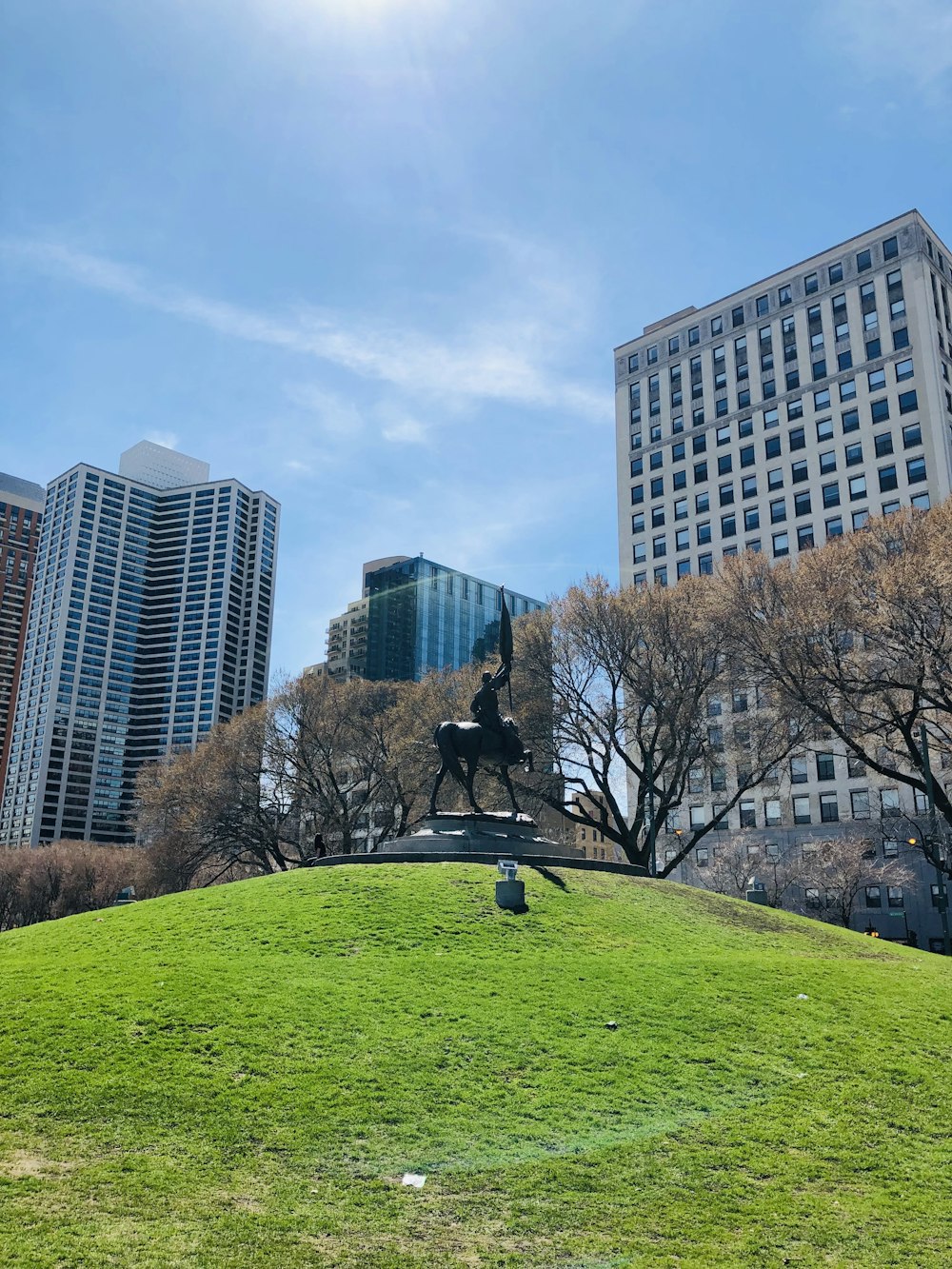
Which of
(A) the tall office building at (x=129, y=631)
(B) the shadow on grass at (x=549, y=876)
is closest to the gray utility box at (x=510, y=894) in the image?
(B) the shadow on grass at (x=549, y=876)

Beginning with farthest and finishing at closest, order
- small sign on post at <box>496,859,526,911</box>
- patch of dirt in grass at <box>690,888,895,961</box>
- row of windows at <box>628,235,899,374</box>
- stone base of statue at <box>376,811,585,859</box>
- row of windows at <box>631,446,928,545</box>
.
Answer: row of windows at <box>628,235,899,374</box>, row of windows at <box>631,446,928,545</box>, stone base of statue at <box>376,811,585,859</box>, patch of dirt in grass at <box>690,888,895,961</box>, small sign on post at <box>496,859,526,911</box>

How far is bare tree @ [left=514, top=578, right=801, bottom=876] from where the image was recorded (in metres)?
40.9

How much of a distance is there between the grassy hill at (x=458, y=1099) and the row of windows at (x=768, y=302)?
75.8 m

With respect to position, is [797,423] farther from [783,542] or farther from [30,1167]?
[30,1167]

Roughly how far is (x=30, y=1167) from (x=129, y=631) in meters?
191

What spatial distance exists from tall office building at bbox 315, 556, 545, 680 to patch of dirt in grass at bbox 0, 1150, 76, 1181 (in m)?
132

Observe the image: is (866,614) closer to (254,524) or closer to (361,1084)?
(361,1084)

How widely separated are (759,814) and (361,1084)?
6681 cm

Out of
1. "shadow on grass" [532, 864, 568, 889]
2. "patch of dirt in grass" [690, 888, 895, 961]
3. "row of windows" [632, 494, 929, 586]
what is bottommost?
"patch of dirt in grass" [690, 888, 895, 961]

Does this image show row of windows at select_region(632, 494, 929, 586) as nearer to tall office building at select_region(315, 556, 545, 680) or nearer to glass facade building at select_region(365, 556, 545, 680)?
glass facade building at select_region(365, 556, 545, 680)

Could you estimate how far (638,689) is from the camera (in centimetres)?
4200

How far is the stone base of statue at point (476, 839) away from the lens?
25000 millimetres

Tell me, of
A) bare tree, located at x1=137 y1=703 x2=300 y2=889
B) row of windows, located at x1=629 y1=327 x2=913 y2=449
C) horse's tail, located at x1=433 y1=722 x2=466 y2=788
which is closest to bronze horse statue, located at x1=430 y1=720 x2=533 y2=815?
horse's tail, located at x1=433 y1=722 x2=466 y2=788

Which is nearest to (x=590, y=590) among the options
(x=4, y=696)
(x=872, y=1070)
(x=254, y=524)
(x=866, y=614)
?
(x=866, y=614)
